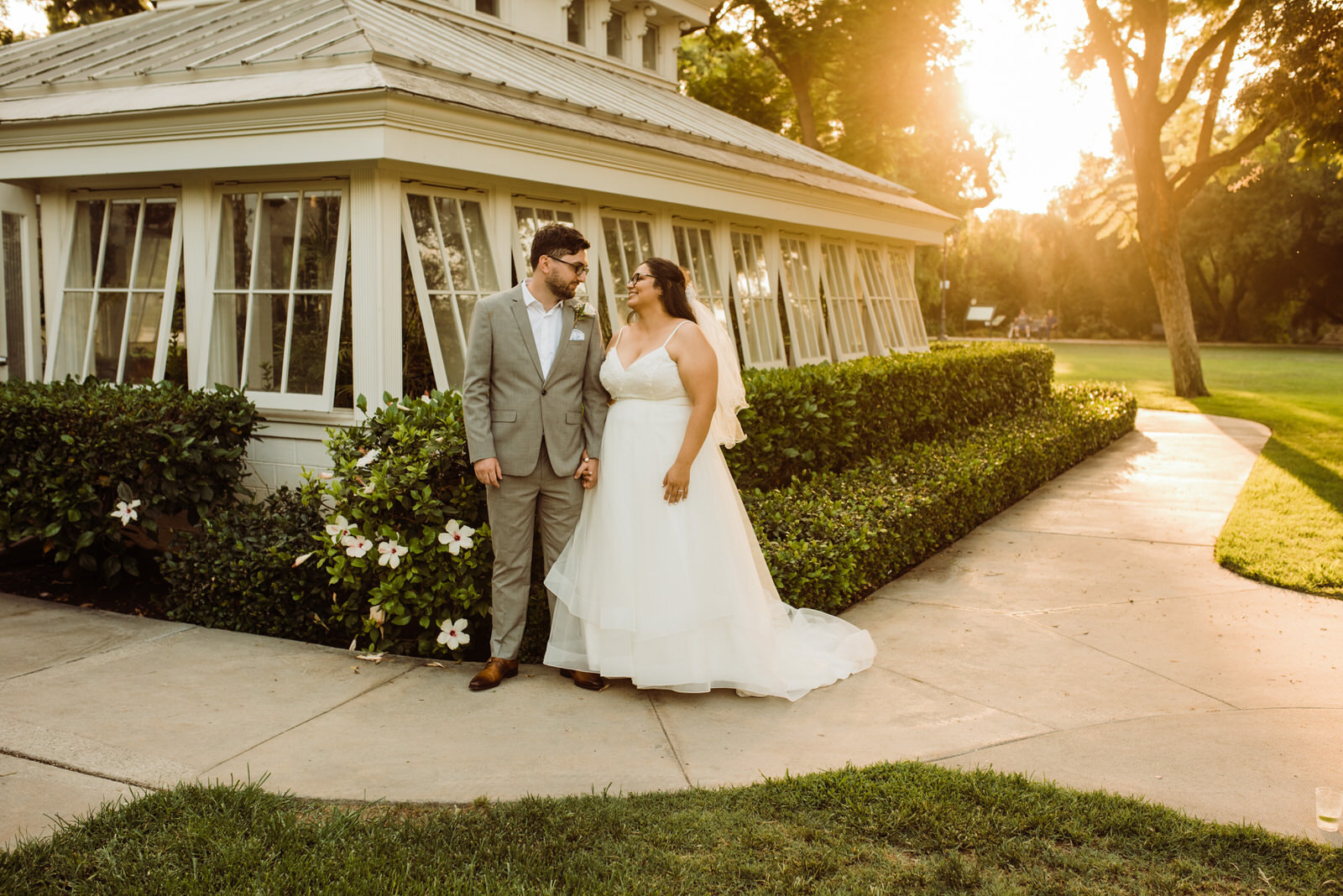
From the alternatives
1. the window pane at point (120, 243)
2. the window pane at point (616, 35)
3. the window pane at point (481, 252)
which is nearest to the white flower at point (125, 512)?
the window pane at point (120, 243)

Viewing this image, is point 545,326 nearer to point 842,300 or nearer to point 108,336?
point 108,336

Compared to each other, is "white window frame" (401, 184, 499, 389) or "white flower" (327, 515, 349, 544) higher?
"white window frame" (401, 184, 499, 389)

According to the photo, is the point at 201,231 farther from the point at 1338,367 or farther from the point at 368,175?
the point at 1338,367

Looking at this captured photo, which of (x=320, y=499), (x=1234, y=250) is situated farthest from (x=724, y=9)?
(x=1234, y=250)

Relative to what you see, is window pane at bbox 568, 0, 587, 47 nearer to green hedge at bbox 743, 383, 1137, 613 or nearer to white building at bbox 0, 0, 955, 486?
white building at bbox 0, 0, 955, 486

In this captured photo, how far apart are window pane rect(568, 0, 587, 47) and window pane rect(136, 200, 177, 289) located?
788cm

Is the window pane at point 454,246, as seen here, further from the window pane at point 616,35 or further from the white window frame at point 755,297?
the window pane at point 616,35

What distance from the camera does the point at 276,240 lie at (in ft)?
25.3

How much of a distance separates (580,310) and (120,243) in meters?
5.18

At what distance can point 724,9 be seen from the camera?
27.7m

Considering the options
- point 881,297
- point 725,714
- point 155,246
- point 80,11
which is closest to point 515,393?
point 725,714

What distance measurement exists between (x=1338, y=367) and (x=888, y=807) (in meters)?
37.2

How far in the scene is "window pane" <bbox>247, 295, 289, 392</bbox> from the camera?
25.6ft

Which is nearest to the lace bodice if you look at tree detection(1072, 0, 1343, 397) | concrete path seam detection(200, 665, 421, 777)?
concrete path seam detection(200, 665, 421, 777)
